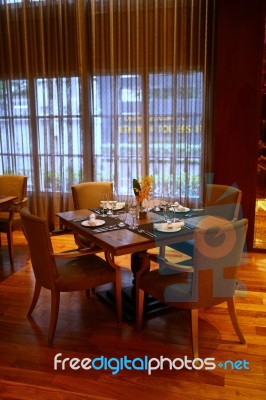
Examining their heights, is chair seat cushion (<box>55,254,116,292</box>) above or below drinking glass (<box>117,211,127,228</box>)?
below

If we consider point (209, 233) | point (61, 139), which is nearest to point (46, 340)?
point (209, 233)

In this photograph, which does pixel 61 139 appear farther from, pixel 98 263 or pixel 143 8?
pixel 98 263

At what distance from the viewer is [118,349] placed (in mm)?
2406

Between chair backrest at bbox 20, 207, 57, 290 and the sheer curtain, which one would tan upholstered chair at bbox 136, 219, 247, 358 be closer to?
chair backrest at bbox 20, 207, 57, 290

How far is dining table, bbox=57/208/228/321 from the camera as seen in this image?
7.64 feet

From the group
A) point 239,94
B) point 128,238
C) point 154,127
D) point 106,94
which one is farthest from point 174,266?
point 106,94

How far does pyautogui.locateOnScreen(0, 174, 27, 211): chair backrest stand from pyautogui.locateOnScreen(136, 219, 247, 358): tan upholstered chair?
92.1 inches

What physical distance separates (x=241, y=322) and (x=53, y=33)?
4.07 meters

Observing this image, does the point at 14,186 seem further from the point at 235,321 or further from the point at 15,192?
the point at 235,321

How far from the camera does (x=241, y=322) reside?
2705mm

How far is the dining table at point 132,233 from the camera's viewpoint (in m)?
2.33

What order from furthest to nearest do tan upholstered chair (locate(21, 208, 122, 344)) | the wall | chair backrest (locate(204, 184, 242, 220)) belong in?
the wall
chair backrest (locate(204, 184, 242, 220))
tan upholstered chair (locate(21, 208, 122, 344))

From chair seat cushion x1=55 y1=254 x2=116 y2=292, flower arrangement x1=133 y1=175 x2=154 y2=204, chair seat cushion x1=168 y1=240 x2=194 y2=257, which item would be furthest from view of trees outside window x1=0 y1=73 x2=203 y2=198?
chair seat cushion x1=55 y1=254 x2=116 y2=292

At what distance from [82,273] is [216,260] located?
0.98 m
